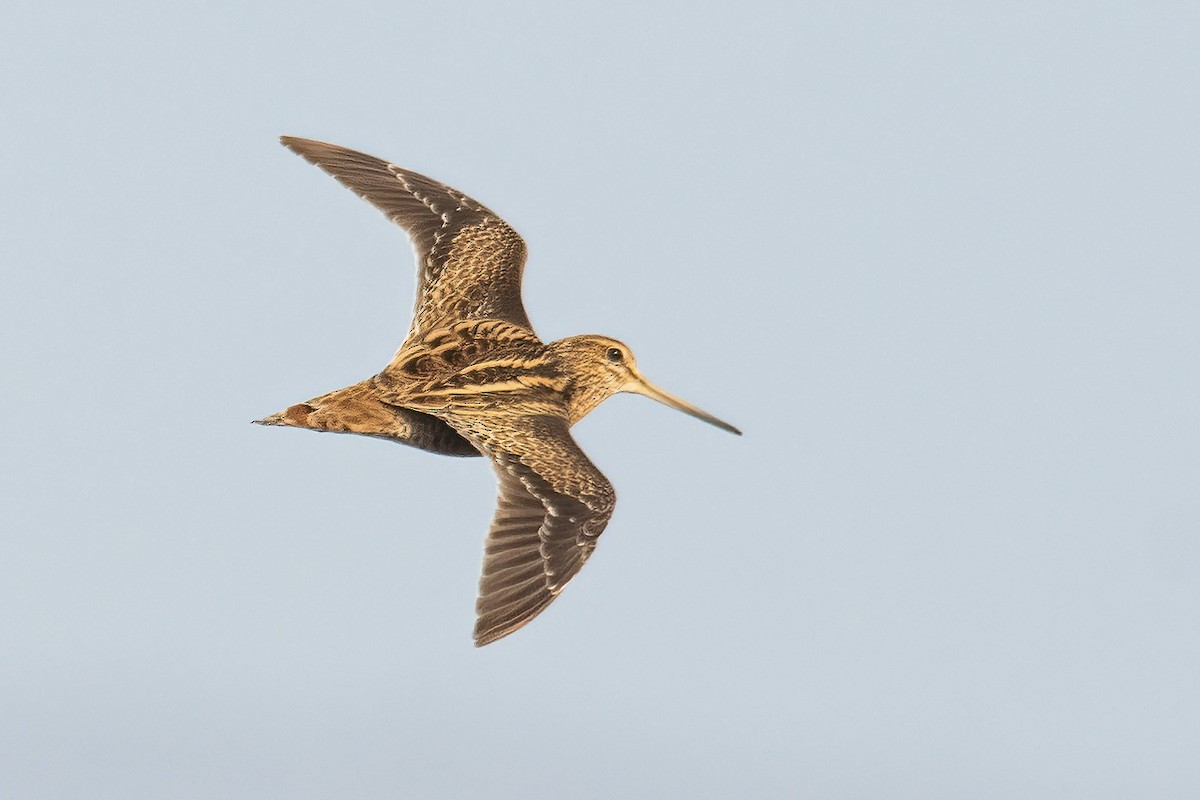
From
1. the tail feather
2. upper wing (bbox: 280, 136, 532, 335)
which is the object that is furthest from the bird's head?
the tail feather

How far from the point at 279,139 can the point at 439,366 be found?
4.15 metres

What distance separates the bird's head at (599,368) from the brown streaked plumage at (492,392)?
1 centimetres

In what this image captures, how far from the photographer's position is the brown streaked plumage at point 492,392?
50.4ft

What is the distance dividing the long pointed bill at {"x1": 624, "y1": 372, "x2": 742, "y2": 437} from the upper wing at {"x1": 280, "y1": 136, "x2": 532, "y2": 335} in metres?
1.26

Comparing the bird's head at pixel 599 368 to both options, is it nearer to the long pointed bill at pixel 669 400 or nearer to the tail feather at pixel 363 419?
the long pointed bill at pixel 669 400

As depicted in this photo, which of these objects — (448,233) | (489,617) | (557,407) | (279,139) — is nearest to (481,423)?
(557,407)

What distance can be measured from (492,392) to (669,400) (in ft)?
7.60

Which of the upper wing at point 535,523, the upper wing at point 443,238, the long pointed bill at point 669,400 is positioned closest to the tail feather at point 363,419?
the upper wing at point 535,523

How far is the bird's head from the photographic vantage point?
716 inches

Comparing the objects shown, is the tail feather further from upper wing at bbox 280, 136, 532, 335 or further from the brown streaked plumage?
upper wing at bbox 280, 136, 532, 335

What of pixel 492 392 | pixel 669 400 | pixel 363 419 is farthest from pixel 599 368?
pixel 363 419

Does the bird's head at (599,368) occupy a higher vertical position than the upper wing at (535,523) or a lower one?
higher

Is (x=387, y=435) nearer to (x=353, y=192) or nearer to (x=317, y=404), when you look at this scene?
(x=317, y=404)

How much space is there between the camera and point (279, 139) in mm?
20391
